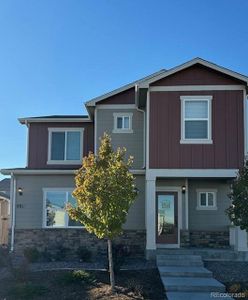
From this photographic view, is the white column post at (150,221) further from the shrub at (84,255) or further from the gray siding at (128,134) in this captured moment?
the gray siding at (128,134)

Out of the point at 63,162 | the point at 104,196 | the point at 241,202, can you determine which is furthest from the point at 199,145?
the point at 63,162

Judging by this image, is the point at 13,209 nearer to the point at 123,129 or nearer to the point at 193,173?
the point at 123,129

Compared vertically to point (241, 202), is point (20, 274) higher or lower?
lower

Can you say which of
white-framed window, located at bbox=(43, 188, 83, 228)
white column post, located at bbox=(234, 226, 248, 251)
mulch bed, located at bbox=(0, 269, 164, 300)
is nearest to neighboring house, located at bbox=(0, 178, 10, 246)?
white-framed window, located at bbox=(43, 188, 83, 228)

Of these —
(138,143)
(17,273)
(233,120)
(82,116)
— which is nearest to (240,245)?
(233,120)

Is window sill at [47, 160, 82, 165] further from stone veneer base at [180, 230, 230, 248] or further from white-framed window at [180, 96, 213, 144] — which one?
white-framed window at [180, 96, 213, 144]

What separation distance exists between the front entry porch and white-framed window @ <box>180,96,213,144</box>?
93.7 inches

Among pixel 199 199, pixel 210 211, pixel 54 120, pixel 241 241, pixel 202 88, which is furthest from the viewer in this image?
pixel 54 120

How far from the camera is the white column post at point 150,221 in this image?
15.8 metres

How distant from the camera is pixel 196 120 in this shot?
16531 millimetres

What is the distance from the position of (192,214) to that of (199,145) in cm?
355

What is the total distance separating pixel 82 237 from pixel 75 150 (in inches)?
166

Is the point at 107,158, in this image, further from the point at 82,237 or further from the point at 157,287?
the point at 82,237

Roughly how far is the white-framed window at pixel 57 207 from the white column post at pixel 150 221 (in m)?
3.66
